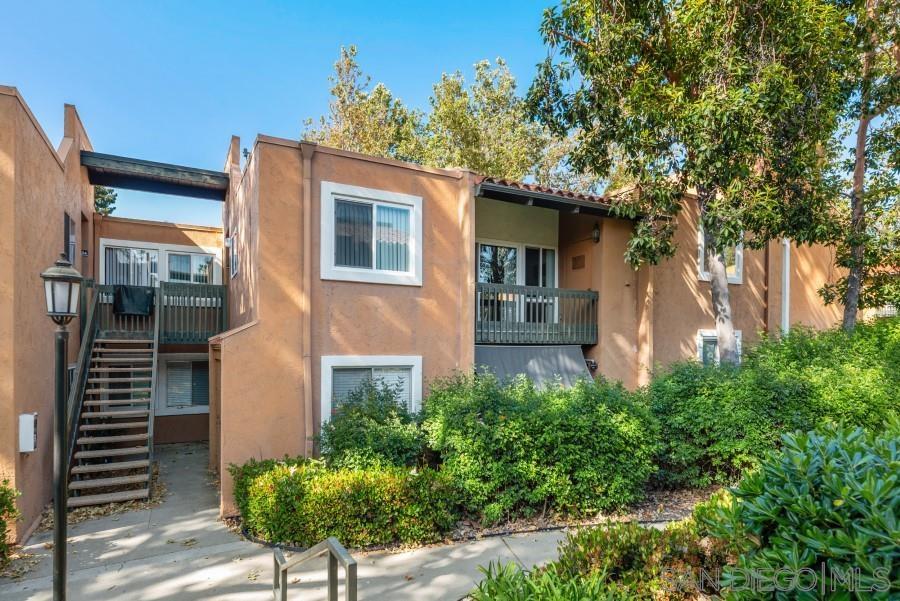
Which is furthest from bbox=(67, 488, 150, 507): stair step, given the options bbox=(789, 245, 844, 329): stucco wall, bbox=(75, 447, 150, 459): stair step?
bbox=(789, 245, 844, 329): stucco wall

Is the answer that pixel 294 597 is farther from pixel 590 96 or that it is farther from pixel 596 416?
pixel 590 96

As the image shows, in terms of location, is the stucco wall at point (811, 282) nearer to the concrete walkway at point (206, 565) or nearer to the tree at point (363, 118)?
the concrete walkway at point (206, 565)

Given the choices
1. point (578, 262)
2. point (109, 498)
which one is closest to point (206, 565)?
point (109, 498)

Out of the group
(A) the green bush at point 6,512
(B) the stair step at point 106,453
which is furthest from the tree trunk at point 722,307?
(A) the green bush at point 6,512

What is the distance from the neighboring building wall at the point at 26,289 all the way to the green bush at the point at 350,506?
355 cm

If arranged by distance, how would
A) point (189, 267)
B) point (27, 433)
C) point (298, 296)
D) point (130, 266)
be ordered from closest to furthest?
point (27, 433), point (298, 296), point (130, 266), point (189, 267)

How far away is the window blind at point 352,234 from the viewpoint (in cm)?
922

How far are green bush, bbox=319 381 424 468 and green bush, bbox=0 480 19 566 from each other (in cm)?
421

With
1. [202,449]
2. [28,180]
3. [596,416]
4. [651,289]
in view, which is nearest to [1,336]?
[28,180]

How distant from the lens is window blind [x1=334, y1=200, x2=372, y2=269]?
9219 millimetres

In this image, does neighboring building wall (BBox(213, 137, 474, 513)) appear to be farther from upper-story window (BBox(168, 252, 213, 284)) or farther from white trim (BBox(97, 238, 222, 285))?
upper-story window (BBox(168, 252, 213, 284))

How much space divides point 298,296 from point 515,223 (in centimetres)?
667

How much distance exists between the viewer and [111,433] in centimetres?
1071

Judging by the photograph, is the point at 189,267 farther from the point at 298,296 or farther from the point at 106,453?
the point at 298,296
